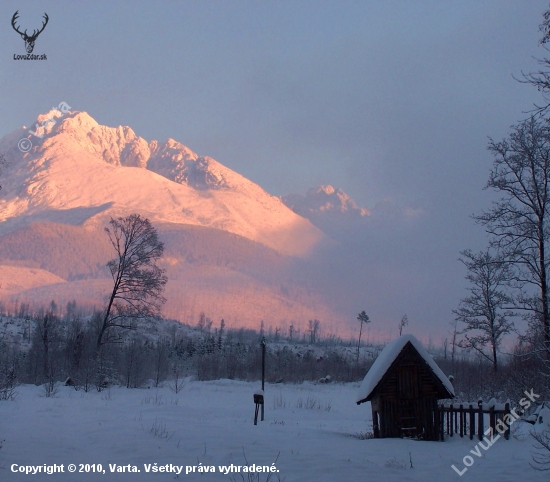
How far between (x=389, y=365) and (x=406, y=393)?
104 centimetres

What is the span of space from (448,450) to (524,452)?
1.81 meters

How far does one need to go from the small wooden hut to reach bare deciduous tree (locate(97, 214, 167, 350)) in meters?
17.3

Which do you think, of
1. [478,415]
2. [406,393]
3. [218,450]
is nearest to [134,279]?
[406,393]

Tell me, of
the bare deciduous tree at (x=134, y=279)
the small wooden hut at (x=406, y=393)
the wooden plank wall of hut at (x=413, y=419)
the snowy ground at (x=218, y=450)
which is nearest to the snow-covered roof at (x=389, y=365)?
the small wooden hut at (x=406, y=393)

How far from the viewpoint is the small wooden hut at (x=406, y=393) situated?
15641 millimetres

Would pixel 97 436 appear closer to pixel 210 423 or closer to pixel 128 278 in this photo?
pixel 210 423

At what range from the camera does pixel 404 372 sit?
52.5 ft

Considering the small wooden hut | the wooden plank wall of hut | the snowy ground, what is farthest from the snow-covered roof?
the snowy ground

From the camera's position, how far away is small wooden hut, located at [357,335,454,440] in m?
15.6

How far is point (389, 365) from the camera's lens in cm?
1571

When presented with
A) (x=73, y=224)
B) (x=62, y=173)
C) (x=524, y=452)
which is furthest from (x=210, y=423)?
(x=62, y=173)

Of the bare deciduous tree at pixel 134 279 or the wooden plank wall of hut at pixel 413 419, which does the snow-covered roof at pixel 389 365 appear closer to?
the wooden plank wall of hut at pixel 413 419

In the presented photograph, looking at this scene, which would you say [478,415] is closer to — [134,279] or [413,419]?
[413,419]

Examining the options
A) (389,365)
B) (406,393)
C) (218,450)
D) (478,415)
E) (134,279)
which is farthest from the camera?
(134,279)
